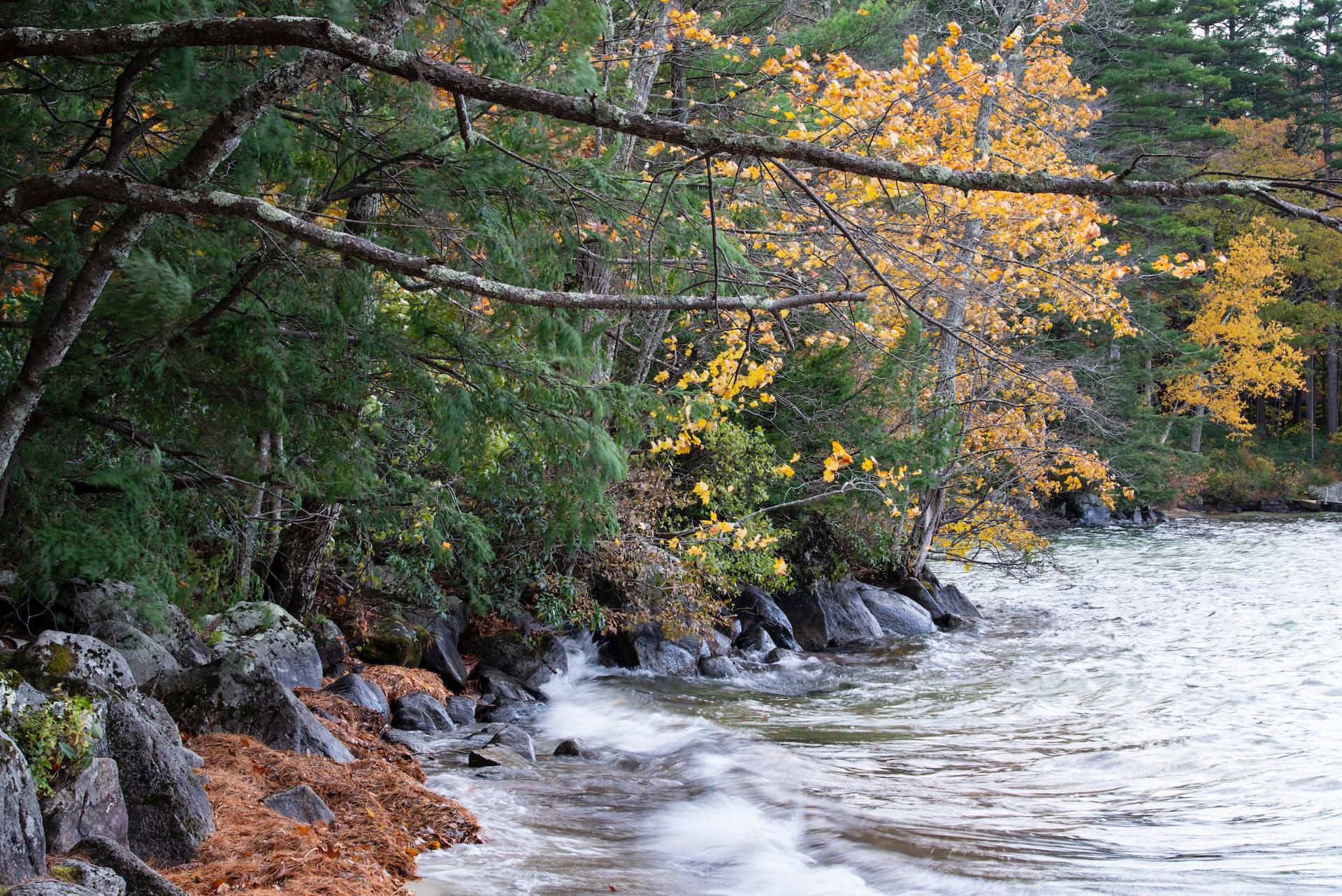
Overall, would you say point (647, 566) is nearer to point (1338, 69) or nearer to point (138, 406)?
point (138, 406)

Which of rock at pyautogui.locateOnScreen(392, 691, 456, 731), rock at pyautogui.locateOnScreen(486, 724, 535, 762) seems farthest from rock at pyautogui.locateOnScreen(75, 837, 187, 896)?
rock at pyautogui.locateOnScreen(392, 691, 456, 731)

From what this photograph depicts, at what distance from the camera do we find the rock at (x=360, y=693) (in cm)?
720

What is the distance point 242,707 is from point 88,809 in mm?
2031

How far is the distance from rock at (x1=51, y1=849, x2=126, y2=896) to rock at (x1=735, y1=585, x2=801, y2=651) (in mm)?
9473

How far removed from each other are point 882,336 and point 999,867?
4637 mm

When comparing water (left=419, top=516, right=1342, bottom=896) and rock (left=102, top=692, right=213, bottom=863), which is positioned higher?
rock (left=102, top=692, right=213, bottom=863)

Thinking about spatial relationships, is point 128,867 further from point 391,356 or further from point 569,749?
point 569,749

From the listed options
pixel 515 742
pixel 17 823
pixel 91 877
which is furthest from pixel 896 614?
pixel 17 823

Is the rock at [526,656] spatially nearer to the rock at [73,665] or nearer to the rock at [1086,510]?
the rock at [73,665]

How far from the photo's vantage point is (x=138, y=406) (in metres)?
4.82

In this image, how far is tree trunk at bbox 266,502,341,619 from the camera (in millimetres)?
8102

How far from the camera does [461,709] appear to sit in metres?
8.01

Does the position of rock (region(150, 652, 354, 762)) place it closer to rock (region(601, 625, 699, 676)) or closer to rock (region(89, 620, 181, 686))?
rock (region(89, 620, 181, 686))

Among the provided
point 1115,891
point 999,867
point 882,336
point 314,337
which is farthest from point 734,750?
point 314,337
